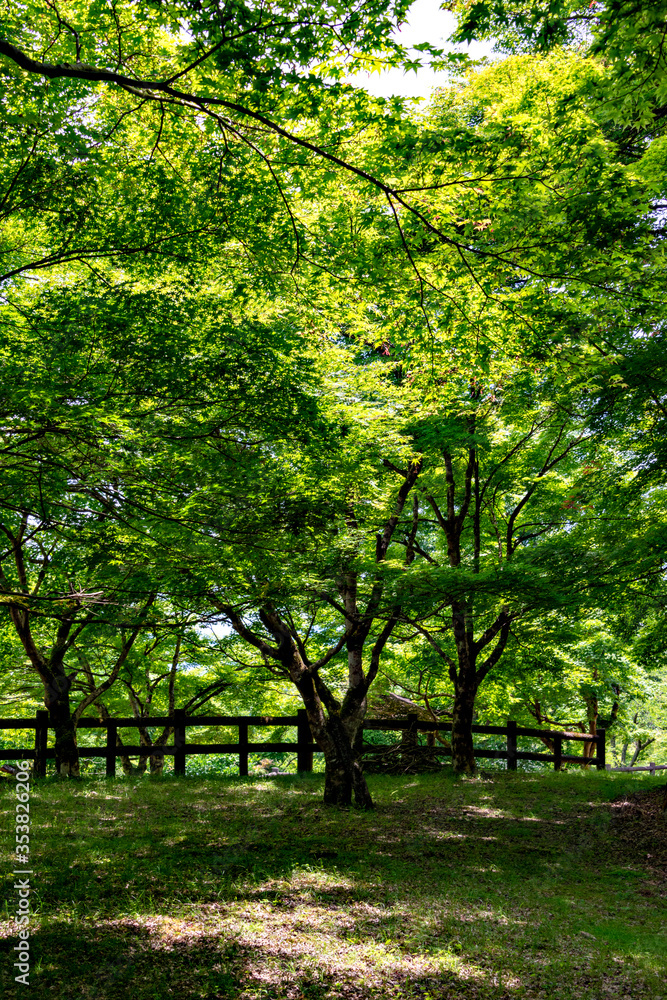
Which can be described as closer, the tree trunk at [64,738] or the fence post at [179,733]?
the tree trunk at [64,738]

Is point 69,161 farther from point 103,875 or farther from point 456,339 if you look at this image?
point 103,875

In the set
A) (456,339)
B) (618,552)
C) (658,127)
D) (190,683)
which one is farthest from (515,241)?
(190,683)

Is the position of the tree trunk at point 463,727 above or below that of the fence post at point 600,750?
above

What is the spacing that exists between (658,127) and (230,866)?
30.0ft

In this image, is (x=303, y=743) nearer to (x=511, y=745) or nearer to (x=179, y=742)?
(x=179, y=742)

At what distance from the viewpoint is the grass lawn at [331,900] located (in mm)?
4695

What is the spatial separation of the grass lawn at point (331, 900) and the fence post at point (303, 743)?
3122 mm

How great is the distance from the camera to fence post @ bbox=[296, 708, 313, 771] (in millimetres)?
14055

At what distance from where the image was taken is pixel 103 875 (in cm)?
635

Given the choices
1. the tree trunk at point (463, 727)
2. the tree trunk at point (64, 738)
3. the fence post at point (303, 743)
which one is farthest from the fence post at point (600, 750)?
the tree trunk at point (64, 738)

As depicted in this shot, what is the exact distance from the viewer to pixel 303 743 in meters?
14.1

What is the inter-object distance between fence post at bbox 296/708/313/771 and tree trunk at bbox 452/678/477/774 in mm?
3102

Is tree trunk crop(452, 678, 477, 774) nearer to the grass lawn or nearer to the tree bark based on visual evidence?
the grass lawn

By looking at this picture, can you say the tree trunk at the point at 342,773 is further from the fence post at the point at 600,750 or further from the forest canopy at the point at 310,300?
the fence post at the point at 600,750
